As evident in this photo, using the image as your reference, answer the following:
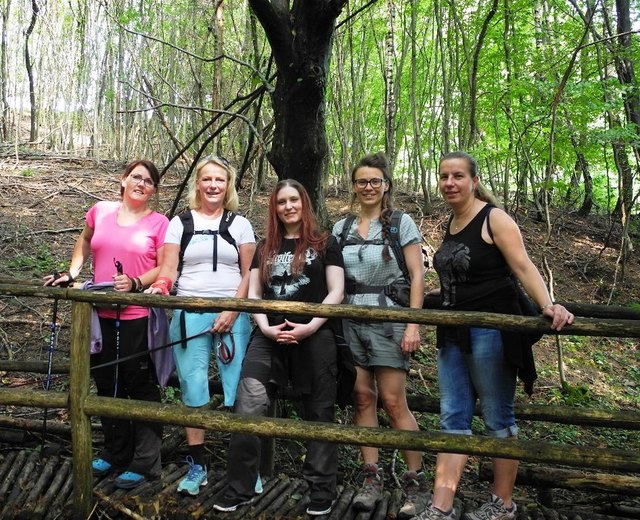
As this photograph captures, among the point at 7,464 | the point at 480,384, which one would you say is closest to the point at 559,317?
the point at 480,384

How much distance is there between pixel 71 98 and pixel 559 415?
1726cm

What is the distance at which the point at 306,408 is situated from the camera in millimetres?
2883

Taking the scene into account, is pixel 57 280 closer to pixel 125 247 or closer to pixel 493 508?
pixel 125 247

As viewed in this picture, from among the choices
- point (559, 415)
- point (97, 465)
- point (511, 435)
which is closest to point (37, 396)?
point (97, 465)

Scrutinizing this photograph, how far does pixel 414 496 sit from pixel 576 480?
913mm

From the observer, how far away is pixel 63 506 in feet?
9.80

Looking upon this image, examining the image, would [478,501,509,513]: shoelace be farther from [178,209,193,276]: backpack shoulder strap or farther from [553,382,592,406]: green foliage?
[553,382,592,406]: green foliage

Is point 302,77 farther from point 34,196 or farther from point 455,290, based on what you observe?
point 34,196

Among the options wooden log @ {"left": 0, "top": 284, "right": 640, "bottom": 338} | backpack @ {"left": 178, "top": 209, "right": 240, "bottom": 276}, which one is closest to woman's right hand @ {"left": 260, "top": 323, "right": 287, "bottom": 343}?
wooden log @ {"left": 0, "top": 284, "right": 640, "bottom": 338}

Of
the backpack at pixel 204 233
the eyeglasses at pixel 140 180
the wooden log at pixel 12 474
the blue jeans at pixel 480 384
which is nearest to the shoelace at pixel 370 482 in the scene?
the blue jeans at pixel 480 384

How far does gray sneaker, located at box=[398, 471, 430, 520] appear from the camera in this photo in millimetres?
2740

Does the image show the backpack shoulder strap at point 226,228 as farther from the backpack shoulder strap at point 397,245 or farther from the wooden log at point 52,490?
the wooden log at point 52,490

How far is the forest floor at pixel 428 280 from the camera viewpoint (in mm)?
5477

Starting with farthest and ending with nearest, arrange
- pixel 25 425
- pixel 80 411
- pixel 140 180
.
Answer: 1. pixel 25 425
2. pixel 140 180
3. pixel 80 411
